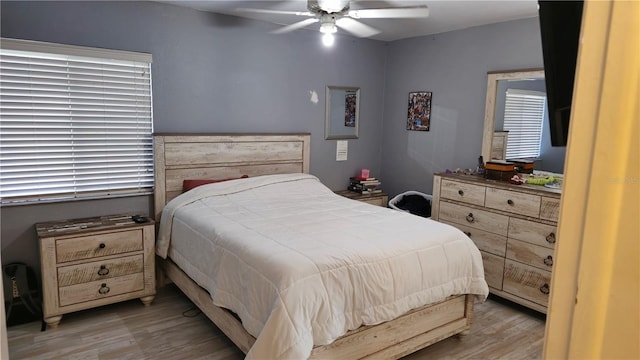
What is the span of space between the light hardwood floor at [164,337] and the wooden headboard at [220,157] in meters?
0.86

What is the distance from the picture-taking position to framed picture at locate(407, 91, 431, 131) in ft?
14.8

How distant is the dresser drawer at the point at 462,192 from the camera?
11.5ft

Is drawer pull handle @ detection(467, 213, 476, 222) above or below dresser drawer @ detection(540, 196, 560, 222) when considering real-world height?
below

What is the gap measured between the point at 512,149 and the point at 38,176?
385cm

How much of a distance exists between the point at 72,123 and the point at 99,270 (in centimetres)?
111

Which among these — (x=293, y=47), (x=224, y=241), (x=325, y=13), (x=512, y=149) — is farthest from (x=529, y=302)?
(x=293, y=47)

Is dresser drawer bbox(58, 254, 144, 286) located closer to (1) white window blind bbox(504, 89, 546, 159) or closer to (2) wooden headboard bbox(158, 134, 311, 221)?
(2) wooden headboard bbox(158, 134, 311, 221)

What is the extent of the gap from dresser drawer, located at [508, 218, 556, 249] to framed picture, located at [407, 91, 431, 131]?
5.27ft

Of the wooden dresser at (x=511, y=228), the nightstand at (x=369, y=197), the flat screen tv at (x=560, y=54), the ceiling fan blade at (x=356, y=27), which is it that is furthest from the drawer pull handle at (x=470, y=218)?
the flat screen tv at (x=560, y=54)

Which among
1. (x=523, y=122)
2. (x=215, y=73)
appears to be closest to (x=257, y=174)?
(x=215, y=73)

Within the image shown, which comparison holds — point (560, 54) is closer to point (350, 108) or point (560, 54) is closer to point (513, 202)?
point (513, 202)

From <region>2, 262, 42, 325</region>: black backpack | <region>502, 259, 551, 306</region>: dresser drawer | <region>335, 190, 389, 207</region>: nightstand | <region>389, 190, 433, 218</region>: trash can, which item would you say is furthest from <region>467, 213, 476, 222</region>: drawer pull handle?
<region>2, 262, 42, 325</region>: black backpack

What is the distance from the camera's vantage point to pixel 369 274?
88.0 inches

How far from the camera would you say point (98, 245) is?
295 centimetres
